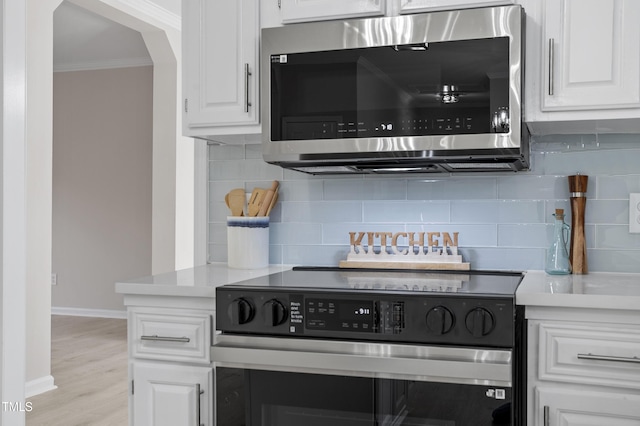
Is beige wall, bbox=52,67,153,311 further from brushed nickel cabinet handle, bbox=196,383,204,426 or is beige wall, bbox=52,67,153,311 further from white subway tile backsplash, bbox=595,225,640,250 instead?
white subway tile backsplash, bbox=595,225,640,250

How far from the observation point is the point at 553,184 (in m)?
2.33

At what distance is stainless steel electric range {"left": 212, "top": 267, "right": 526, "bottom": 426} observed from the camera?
1729 mm

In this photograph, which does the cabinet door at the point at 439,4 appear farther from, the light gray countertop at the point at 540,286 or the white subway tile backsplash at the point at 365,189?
the light gray countertop at the point at 540,286


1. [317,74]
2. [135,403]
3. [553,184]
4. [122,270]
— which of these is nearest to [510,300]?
[553,184]

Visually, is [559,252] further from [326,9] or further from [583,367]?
[326,9]

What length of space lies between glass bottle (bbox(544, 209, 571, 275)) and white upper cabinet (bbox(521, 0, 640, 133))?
37 centimetres

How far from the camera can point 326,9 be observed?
2238 mm

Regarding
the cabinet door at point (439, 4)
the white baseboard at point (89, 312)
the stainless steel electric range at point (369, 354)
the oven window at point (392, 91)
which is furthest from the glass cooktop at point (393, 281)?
the white baseboard at point (89, 312)

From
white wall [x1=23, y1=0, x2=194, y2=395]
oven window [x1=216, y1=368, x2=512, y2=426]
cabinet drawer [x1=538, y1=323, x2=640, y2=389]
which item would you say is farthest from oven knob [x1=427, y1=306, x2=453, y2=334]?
white wall [x1=23, y1=0, x2=194, y2=395]

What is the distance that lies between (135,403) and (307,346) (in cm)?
66

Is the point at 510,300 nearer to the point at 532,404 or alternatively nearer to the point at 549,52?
the point at 532,404

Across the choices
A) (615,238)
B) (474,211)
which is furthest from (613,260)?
(474,211)

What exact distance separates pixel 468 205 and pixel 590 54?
0.67 meters

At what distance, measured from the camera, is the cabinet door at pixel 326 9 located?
2186mm
